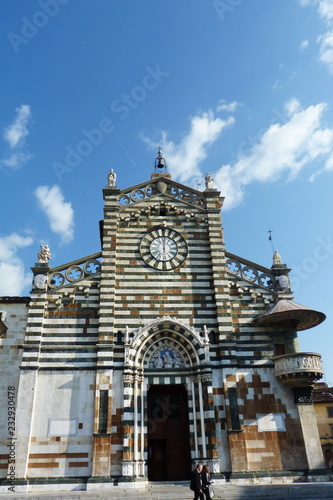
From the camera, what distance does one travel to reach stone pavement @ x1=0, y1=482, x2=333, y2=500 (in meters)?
13.2

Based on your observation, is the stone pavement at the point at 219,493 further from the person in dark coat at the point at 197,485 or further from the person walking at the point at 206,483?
the person in dark coat at the point at 197,485

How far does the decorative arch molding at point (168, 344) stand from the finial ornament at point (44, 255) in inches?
208

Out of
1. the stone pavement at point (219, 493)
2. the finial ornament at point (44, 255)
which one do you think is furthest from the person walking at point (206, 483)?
the finial ornament at point (44, 255)

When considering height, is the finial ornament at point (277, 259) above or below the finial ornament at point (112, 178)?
below

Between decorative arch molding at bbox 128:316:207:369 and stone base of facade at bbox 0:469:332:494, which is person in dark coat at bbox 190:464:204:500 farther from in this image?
decorative arch molding at bbox 128:316:207:369

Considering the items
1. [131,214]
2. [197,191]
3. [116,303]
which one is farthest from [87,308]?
[197,191]

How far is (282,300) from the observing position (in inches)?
703

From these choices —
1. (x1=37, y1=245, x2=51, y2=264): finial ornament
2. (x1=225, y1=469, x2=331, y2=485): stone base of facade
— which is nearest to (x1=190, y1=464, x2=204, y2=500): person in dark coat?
(x1=225, y1=469, x2=331, y2=485): stone base of facade

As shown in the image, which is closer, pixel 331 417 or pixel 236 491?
pixel 236 491

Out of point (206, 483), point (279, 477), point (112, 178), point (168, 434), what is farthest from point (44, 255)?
point (279, 477)

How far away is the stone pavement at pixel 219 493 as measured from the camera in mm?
13164

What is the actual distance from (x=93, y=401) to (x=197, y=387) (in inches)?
162

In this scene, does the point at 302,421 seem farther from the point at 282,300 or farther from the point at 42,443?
the point at 42,443

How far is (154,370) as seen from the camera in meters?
17.2
